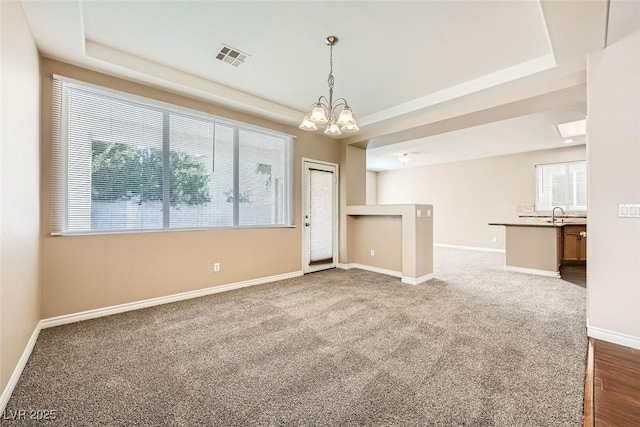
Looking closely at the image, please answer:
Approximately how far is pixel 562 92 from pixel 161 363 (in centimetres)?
489

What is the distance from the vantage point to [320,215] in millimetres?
5434

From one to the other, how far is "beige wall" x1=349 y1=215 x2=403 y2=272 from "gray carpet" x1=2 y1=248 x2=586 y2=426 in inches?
59.2

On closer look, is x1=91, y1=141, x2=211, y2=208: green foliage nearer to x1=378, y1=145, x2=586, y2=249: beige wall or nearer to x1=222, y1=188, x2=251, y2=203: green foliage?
x1=222, y1=188, x2=251, y2=203: green foliage

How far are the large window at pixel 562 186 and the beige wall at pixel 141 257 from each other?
6.91 metres

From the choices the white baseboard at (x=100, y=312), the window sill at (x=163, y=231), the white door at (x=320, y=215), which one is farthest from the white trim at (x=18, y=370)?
the white door at (x=320, y=215)

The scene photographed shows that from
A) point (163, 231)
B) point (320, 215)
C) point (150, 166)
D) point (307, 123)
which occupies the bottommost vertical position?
point (163, 231)

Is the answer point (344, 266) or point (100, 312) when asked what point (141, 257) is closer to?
point (100, 312)

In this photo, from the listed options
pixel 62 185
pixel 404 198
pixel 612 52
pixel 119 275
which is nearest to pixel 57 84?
pixel 62 185

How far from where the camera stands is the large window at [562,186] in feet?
21.9

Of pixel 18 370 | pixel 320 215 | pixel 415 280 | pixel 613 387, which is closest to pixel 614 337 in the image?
pixel 613 387

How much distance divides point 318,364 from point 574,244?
251 inches

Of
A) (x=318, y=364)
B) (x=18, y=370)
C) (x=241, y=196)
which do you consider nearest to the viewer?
(x=18, y=370)

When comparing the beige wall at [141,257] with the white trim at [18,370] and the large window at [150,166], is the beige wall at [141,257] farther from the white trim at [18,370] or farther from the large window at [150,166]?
the white trim at [18,370]

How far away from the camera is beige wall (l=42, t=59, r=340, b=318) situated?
9.14 feet
